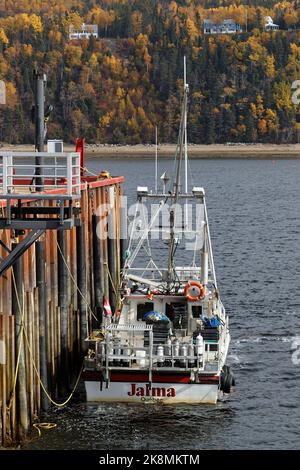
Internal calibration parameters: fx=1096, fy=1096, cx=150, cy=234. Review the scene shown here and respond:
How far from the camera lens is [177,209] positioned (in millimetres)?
38156

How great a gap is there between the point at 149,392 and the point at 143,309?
475 centimetres

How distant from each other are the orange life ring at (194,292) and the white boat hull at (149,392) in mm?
4095

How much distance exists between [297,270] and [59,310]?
111ft

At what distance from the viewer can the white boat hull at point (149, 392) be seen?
33.2 metres

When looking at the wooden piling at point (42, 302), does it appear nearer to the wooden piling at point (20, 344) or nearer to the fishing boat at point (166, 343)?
the wooden piling at point (20, 344)

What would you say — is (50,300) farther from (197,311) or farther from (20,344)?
(197,311)

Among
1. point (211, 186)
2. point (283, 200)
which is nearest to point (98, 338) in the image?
point (283, 200)

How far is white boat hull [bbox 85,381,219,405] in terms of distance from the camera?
33.2 meters

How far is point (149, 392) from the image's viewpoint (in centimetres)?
3322

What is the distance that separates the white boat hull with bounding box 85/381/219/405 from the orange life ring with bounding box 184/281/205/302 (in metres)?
4.10

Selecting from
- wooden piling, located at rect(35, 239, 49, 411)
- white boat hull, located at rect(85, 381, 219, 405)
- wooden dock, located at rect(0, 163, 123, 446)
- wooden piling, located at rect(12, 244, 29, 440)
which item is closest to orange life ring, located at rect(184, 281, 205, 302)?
wooden dock, located at rect(0, 163, 123, 446)

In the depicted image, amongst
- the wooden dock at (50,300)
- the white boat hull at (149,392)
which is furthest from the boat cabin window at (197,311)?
the white boat hull at (149,392)

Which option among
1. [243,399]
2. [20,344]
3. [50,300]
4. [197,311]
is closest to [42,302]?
[50,300]

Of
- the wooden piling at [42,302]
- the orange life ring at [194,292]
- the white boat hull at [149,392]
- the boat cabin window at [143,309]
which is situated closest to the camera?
the wooden piling at [42,302]
